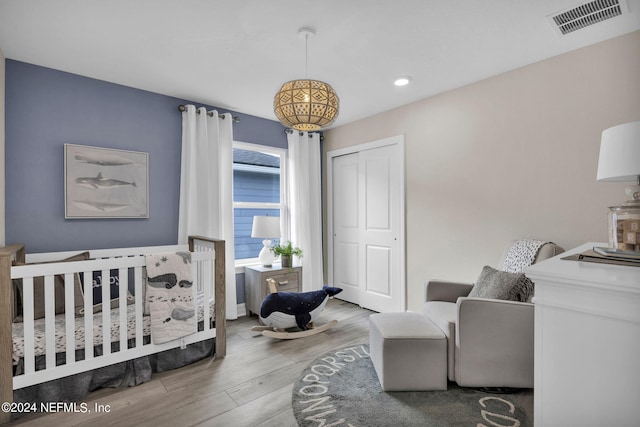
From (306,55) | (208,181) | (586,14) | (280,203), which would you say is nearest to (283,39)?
(306,55)

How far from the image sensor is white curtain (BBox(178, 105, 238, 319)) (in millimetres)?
3234

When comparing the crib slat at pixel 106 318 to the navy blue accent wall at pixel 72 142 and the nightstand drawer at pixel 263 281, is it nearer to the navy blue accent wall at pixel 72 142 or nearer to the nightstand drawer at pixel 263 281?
the navy blue accent wall at pixel 72 142

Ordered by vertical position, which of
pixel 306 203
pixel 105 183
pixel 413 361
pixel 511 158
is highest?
pixel 511 158

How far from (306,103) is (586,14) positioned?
1.77 metres

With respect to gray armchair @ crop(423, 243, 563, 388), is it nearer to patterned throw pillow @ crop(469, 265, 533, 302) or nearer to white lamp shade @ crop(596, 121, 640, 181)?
patterned throw pillow @ crop(469, 265, 533, 302)

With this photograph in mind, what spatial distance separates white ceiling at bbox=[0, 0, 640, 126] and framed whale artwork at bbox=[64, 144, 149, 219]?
671 mm

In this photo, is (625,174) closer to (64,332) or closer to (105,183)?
(64,332)

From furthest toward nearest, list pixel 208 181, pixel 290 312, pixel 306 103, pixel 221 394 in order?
pixel 208 181 → pixel 290 312 → pixel 221 394 → pixel 306 103

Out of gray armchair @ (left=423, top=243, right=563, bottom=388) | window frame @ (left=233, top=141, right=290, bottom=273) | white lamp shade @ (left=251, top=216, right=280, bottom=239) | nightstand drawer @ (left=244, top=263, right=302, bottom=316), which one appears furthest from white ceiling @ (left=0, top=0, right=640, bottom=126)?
nightstand drawer @ (left=244, top=263, right=302, bottom=316)

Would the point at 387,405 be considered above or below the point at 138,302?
below

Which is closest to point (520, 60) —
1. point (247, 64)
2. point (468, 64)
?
point (468, 64)

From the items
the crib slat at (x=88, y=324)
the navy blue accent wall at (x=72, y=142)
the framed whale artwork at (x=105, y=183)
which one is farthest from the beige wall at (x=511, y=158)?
the crib slat at (x=88, y=324)

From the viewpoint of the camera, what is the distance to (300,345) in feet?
9.18

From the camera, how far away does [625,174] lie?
3.77 ft
